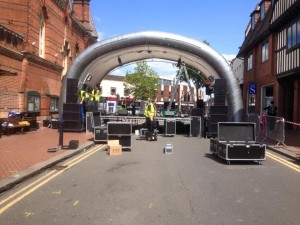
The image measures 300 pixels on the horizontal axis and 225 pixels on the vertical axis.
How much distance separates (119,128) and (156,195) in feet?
24.8

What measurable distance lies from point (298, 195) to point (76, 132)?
53.2ft

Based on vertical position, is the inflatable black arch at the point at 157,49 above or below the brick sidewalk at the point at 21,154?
above

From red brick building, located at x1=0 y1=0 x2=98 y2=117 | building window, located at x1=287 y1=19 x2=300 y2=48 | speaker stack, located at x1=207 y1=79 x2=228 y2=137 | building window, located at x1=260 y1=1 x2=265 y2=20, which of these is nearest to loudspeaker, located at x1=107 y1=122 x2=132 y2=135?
red brick building, located at x1=0 y1=0 x2=98 y2=117

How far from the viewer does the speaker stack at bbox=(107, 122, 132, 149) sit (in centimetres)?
1488

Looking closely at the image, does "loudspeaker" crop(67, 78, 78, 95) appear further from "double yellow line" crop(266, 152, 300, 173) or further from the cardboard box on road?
"double yellow line" crop(266, 152, 300, 173)

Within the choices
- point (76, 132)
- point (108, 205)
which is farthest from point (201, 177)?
point (76, 132)

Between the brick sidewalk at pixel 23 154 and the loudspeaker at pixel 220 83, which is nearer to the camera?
the brick sidewalk at pixel 23 154

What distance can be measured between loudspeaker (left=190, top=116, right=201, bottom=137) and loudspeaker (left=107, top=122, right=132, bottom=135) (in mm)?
8115

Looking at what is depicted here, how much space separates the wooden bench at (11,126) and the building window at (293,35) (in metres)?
15.0

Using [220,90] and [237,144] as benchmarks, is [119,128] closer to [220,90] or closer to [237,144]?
[237,144]

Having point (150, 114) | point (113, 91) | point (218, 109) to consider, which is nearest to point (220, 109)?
point (218, 109)

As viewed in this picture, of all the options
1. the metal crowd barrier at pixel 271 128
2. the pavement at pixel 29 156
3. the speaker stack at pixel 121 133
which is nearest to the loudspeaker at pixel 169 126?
the metal crowd barrier at pixel 271 128

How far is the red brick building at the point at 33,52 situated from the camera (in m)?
21.8

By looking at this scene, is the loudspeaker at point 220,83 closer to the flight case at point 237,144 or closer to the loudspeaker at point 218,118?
the loudspeaker at point 218,118
